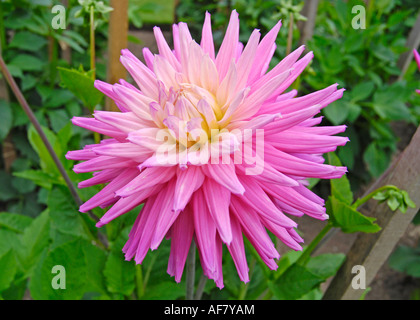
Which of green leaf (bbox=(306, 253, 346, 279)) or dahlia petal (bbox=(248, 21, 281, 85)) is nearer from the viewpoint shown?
dahlia petal (bbox=(248, 21, 281, 85))

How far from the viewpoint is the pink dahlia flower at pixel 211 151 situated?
500mm

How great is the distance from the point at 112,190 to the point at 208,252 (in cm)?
16

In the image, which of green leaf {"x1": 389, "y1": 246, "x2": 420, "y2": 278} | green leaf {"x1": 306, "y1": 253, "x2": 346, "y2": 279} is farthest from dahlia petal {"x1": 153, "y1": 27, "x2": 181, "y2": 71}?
green leaf {"x1": 389, "y1": 246, "x2": 420, "y2": 278}

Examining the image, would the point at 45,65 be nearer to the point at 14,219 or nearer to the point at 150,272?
the point at 14,219

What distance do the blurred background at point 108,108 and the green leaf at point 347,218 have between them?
1.19ft

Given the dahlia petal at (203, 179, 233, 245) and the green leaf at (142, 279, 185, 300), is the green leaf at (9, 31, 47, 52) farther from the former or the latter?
the dahlia petal at (203, 179, 233, 245)

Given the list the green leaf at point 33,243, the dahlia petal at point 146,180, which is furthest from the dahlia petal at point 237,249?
the green leaf at point 33,243

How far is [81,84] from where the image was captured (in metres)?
0.77

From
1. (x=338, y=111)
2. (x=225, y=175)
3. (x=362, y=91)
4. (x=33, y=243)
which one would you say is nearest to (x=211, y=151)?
(x=225, y=175)

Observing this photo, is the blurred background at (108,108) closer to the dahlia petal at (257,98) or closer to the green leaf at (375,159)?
the green leaf at (375,159)

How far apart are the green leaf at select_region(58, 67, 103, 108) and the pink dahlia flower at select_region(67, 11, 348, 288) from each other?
0.73ft

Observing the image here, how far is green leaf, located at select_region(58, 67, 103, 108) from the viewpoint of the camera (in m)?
0.75

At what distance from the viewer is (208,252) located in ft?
1.64
